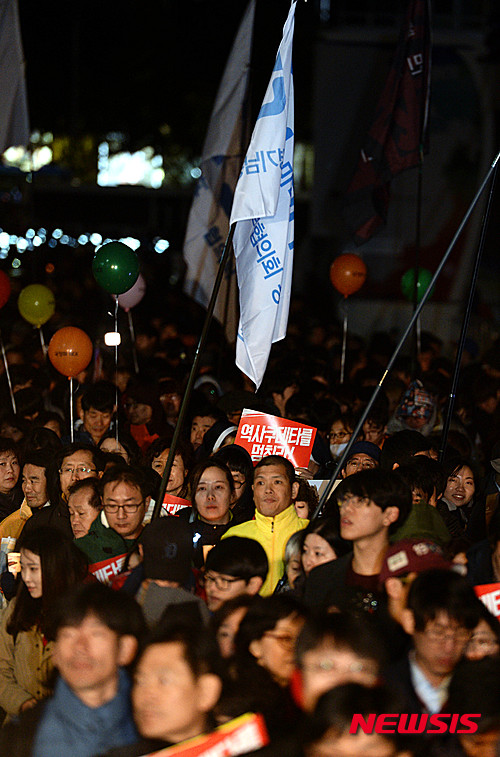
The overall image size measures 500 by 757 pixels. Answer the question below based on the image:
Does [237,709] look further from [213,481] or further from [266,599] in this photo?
[213,481]

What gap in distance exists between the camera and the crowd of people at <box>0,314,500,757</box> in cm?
312

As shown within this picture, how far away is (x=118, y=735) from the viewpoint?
331 cm

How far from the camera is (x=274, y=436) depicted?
634 centimetres

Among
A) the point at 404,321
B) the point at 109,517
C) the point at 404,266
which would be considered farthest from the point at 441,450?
the point at 404,266

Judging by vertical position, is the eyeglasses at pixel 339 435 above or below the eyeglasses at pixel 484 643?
below

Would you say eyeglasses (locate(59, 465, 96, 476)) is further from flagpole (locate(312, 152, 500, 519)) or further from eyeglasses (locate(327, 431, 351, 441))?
eyeglasses (locate(327, 431, 351, 441))

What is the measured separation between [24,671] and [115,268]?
4.45 m

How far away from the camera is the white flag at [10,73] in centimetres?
1033

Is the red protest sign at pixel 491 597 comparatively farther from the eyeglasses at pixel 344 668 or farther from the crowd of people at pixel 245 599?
the eyeglasses at pixel 344 668

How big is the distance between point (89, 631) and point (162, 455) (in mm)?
3154

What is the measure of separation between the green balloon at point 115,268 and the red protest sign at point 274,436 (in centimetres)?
243

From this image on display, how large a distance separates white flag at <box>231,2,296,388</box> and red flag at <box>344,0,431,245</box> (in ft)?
13.5

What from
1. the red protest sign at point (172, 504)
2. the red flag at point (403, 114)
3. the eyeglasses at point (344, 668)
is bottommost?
the red protest sign at point (172, 504)

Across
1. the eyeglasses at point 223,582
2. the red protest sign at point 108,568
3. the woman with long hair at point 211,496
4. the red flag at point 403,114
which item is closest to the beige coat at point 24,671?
the red protest sign at point 108,568
